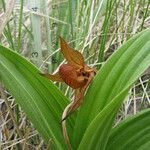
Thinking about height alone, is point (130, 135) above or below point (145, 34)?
below

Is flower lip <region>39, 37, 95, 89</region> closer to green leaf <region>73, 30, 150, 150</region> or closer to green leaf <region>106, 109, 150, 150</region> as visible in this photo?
green leaf <region>73, 30, 150, 150</region>

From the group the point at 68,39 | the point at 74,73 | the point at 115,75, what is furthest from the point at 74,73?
the point at 68,39

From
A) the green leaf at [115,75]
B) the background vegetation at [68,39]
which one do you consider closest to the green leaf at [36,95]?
the green leaf at [115,75]

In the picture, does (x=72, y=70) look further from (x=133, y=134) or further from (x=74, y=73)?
(x=133, y=134)

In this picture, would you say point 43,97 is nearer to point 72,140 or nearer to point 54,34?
point 72,140

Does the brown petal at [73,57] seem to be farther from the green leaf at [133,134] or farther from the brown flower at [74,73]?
the green leaf at [133,134]

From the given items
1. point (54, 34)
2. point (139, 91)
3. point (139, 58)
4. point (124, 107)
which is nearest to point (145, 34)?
point (139, 58)
